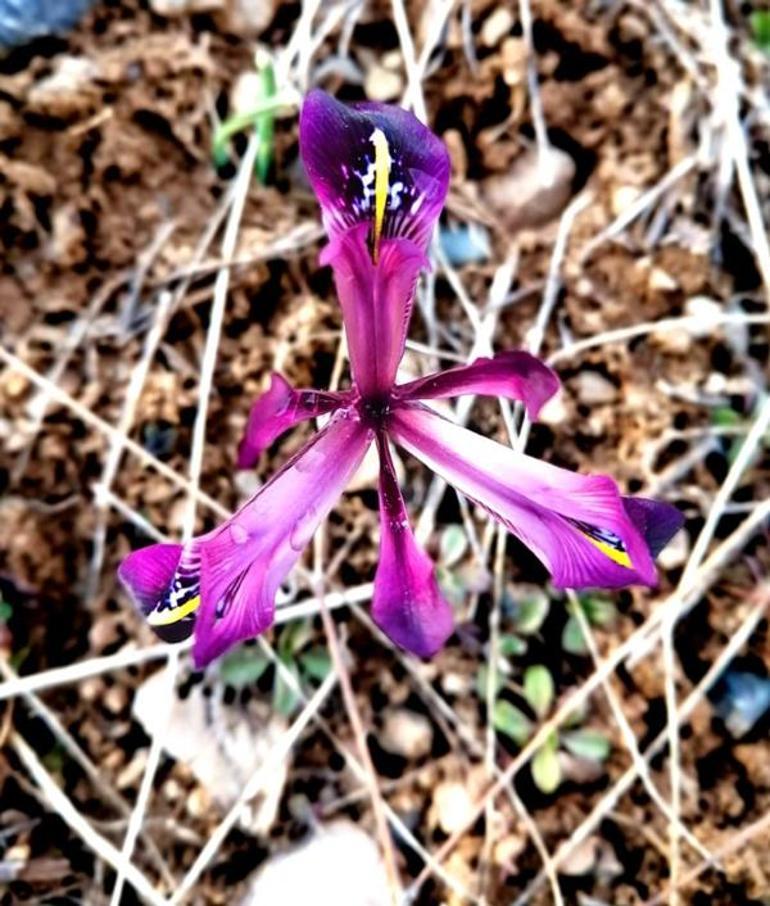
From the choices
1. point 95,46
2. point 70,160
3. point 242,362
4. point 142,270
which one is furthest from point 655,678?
point 95,46

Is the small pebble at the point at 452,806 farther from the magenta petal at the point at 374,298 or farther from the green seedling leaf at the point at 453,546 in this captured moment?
the magenta petal at the point at 374,298

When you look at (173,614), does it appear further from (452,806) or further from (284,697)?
(452,806)

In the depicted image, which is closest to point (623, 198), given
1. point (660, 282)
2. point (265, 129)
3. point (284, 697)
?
point (660, 282)

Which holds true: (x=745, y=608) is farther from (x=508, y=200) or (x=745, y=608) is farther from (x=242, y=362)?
(x=242, y=362)

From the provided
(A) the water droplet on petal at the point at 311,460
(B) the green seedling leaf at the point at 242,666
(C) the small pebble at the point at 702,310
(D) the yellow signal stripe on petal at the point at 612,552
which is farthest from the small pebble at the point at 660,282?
(B) the green seedling leaf at the point at 242,666

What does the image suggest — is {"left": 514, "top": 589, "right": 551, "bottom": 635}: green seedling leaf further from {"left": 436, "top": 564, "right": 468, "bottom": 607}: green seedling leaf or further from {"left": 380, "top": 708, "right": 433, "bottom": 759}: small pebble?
{"left": 380, "top": 708, "right": 433, "bottom": 759}: small pebble
